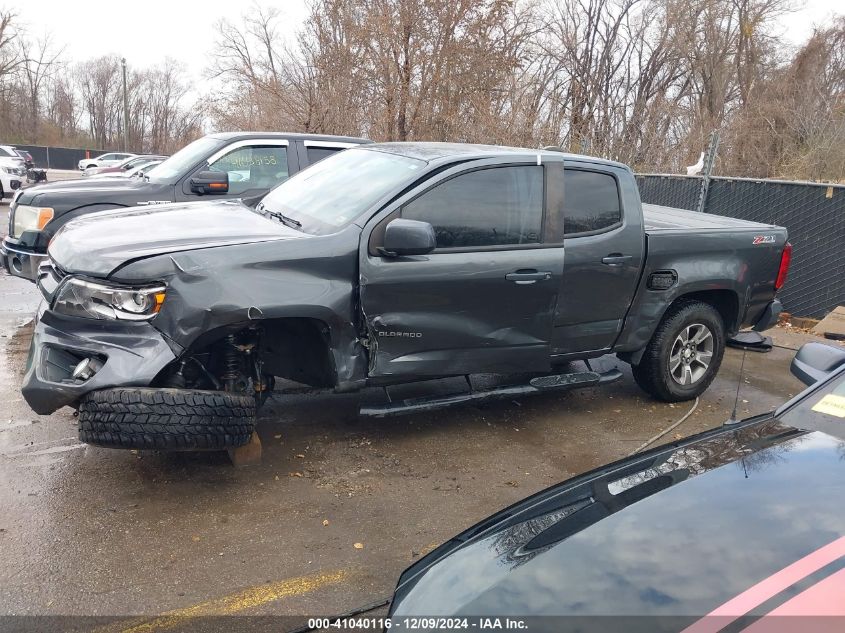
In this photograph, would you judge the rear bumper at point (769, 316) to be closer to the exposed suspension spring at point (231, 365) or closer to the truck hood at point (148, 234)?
the truck hood at point (148, 234)

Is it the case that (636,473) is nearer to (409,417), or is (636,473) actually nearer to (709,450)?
(709,450)

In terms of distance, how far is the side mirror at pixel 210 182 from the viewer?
705cm

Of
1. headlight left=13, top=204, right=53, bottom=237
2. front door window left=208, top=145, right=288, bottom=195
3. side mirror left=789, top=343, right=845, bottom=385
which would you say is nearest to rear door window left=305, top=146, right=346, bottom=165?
front door window left=208, top=145, right=288, bottom=195

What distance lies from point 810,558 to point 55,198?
6.63m

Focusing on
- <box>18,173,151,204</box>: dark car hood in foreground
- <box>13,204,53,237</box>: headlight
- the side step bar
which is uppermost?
<box>18,173,151,204</box>: dark car hood in foreground

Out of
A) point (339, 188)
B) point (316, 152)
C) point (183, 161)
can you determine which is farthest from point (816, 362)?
point (183, 161)

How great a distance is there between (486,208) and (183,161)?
410cm

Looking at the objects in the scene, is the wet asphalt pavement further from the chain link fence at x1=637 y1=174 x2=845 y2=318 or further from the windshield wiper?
the chain link fence at x1=637 y1=174 x2=845 y2=318

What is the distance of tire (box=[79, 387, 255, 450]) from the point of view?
3549 millimetres

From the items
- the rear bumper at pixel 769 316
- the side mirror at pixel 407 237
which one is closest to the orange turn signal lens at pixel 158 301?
the side mirror at pixel 407 237

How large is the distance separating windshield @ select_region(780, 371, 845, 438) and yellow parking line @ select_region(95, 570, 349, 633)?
2.02 metres

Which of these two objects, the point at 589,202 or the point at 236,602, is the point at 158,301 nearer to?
the point at 236,602

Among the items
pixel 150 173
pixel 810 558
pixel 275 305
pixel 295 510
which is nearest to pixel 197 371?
pixel 275 305

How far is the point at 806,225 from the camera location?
8758mm
